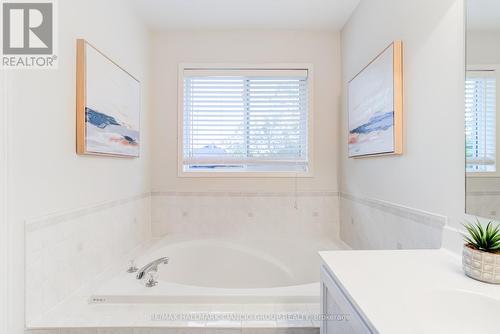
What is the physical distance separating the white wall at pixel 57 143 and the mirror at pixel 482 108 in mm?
1777

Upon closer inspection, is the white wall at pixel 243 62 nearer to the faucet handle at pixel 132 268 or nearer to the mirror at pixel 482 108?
the faucet handle at pixel 132 268

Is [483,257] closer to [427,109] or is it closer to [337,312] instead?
[337,312]

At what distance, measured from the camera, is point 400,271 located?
94 cm

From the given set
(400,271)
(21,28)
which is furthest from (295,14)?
(400,271)

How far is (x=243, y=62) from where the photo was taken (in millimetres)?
2562

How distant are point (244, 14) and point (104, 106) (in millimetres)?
1364

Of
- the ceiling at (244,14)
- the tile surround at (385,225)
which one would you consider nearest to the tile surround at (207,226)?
the tile surround at (385,225)

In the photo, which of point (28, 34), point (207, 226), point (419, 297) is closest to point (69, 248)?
point (28, 34)

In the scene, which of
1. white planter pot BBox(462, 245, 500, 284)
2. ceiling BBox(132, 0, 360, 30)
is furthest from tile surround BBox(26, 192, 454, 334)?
ceiling BBox(132, 0, 360, 30)

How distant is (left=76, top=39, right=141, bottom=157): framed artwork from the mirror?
1.78 m

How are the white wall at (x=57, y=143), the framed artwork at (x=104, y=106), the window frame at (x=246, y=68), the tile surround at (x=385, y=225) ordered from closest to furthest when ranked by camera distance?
the white wall at (x=57, y=143) < the tile surround at (x=385, y=225) < the framed artwork at (x=104, y=106) < the window frame at (x=246, y=68)

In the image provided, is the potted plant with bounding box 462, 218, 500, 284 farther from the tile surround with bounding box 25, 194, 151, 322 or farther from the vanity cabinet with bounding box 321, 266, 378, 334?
the tile surround with bounding box 25, 194, 151, 322

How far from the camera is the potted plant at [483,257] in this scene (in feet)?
2.77

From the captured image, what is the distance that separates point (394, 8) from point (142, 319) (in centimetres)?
211
